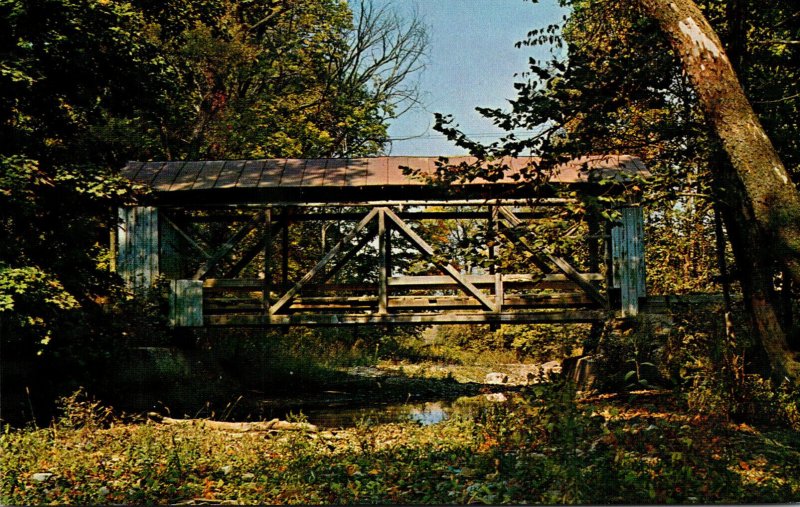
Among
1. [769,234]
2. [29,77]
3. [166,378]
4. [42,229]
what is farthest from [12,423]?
[769,234]

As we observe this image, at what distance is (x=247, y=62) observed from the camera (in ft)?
70.4

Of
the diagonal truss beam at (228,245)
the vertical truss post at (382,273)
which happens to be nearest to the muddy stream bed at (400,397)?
the vertical truss post at (382,273)

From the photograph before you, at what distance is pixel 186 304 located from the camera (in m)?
13.0

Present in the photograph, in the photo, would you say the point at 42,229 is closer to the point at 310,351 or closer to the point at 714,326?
the point at 714,326

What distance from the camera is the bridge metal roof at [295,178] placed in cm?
1286

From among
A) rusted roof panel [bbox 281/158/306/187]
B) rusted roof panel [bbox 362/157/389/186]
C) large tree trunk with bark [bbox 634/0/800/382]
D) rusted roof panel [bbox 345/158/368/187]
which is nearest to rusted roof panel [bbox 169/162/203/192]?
rusted roof panel [bbox 281/158/306/187]

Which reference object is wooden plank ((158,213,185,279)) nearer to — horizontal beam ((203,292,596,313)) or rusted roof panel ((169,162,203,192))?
rusted roof panel ((169,162,203,192))

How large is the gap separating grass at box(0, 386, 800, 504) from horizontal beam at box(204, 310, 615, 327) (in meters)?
4.30

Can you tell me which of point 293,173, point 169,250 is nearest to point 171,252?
point 169,250

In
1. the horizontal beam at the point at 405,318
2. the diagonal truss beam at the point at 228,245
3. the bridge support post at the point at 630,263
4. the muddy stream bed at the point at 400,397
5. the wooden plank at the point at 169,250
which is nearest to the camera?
the muddy stream bed at the point at 400,397

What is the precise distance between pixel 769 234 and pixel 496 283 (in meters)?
7.16

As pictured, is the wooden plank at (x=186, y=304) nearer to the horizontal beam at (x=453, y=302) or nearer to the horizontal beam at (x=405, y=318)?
the horizontal beam at (x=405, y=318)

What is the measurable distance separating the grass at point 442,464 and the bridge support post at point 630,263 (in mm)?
4572

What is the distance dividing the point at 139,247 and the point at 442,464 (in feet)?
25.8
